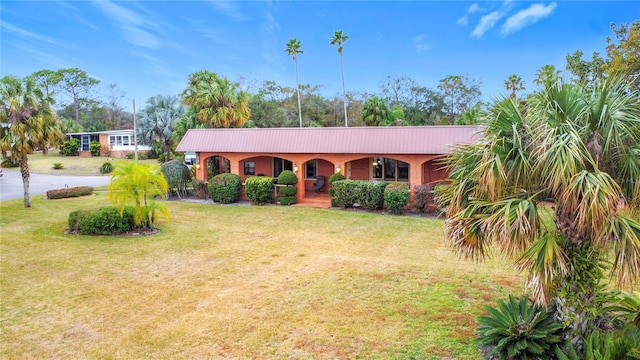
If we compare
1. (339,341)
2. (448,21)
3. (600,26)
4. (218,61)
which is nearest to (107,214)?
(339,341)

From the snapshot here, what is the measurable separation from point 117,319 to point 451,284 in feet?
21.3

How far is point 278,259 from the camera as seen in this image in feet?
33.5

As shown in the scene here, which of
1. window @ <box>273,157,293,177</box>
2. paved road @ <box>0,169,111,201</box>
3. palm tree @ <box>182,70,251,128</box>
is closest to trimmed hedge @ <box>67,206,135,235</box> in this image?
window @ <box>273,157,293,177</box>

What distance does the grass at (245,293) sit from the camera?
592cm

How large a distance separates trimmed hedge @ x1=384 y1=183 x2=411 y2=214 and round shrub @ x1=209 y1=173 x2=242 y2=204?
7.29 metres

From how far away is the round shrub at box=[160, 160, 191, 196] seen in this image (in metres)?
20.0

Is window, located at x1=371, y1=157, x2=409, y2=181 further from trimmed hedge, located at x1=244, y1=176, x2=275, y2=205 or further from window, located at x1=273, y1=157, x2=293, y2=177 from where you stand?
trimmed hedge, located at x1=244, y1=176, x2=275, y2=205

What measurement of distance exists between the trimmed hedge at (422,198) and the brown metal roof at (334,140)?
1480mm

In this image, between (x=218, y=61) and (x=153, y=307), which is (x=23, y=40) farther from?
(x=153, y=307)

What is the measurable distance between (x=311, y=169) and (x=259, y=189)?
3872 millimetres

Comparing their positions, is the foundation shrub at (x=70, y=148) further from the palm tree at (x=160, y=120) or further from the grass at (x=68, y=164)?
the palm tree at (x=160, y=120)

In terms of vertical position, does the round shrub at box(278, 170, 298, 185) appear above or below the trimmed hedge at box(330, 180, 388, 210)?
above

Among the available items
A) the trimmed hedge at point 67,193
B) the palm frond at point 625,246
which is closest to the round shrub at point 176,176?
the trimmed hedge at point 67,193

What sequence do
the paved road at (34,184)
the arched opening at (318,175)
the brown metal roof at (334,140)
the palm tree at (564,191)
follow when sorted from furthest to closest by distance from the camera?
the paved road at (34,184), the arched opening at (318,175), the brown metal roof at (334,140), the palm tree at (564,191)
